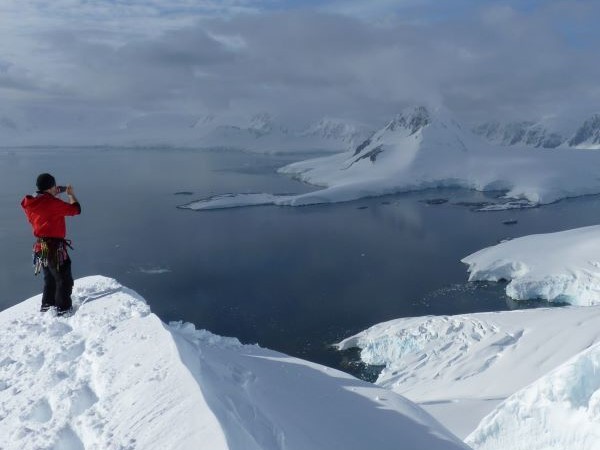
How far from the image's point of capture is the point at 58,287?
759cm

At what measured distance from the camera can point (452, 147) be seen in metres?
121

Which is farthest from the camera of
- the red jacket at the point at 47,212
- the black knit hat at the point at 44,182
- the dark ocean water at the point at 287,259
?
the dark ocean water at the point at 287,259

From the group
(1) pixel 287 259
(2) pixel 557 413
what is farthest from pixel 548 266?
(2) pixel 557 413

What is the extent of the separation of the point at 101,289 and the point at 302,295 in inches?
937

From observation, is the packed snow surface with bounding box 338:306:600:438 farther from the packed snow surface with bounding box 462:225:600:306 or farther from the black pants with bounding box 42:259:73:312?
the packed snow surface with bounding box 462:225:600:306

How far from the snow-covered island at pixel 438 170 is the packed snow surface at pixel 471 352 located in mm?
44942

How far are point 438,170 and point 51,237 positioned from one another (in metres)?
104

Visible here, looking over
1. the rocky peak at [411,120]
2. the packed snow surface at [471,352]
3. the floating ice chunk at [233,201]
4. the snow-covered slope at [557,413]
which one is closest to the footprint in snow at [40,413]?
the snow-covered slope at [557,413]

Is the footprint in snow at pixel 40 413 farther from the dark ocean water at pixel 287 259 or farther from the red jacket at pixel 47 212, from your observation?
the dark ocean water at pixel 287 259

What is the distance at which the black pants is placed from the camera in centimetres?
755

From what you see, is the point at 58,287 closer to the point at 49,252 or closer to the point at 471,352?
the point at 49,252

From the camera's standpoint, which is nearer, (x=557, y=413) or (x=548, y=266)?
(x=557, y=413)

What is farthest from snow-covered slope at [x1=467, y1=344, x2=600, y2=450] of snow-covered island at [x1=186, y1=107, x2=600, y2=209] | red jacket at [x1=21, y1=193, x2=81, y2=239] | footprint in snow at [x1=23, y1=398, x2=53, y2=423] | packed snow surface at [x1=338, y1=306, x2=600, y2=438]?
snow-covered island at [x1=186, y1=107, x2=600, y2=209]

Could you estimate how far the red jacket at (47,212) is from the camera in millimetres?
7590
